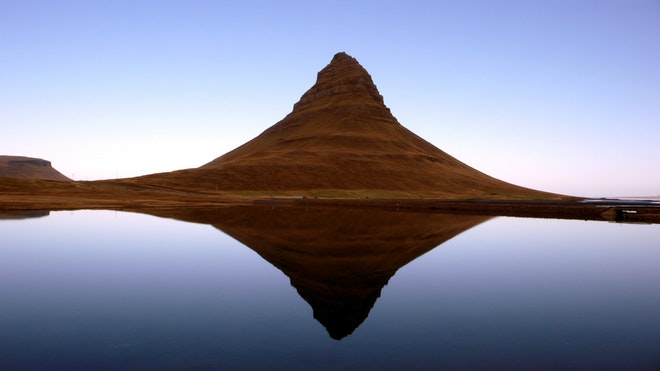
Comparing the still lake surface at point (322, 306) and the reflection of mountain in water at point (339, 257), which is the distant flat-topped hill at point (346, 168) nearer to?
the reflection of mountain in water at point (339, 257)

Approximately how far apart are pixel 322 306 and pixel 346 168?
143m

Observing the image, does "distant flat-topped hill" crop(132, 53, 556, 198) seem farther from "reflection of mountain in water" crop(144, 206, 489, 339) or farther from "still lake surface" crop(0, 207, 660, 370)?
"still lake surface" crop(0, 207, 660, 370)

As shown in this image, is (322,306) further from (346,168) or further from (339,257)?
(346,168)

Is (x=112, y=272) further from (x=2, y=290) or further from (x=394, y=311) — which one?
(x=394, y=311)

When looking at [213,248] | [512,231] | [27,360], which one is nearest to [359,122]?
[512,231]

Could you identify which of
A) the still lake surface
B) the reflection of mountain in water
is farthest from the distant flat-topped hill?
the still lake surface

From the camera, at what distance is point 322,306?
11992 mm

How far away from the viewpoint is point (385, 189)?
14225 cm

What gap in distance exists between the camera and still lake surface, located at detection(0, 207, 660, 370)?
831cm

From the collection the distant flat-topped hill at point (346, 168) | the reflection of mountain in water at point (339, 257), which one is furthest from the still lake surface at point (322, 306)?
the distant flat-topped hill at point (346, 168)

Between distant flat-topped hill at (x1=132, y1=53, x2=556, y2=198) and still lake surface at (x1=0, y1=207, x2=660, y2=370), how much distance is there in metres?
114

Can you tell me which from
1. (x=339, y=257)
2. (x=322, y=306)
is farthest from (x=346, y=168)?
(x=322, y=306)

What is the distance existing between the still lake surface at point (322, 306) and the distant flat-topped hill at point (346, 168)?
114 m

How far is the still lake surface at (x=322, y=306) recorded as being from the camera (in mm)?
8312
